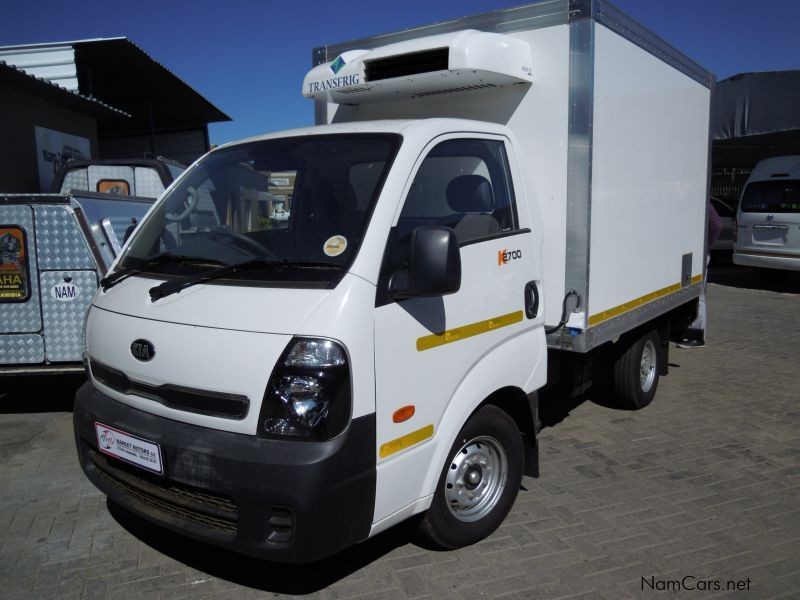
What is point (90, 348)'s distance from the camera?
10.1 ft

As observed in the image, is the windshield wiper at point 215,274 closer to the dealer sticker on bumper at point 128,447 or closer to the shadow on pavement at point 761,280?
the dealer sticker on bumper at point 128,447

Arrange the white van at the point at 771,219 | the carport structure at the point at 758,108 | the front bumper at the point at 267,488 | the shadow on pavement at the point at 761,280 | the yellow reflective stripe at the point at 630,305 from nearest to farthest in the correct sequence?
1. the front bumper at the point at 267,488
2. the yellow reflective stripe at the point at 630,305
3. the white van at the point at 771,219
4. the shadow on pavement at the point at 761,280
5. the carport structure at the point at 758,108

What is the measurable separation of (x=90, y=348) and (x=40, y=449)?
224 centimetres

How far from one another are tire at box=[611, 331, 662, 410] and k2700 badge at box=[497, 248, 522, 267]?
2.46 meters

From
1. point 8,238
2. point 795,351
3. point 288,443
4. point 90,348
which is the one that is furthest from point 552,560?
point 795,351

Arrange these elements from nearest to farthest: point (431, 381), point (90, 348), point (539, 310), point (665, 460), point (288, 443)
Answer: point (288, 443) < point (431, 381) < point (90, 348) < point (539, 310) < point (665, 460)

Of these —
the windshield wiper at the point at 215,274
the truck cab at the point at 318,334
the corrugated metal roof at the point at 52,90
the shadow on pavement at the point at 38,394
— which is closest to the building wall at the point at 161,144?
the corrugated metal roof at the point at 52,90

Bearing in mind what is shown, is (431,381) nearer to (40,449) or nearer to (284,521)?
(284,521)

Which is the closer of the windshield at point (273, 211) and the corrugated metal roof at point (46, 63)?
the windshield at point (273, 211)

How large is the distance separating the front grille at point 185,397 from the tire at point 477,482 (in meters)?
1.08

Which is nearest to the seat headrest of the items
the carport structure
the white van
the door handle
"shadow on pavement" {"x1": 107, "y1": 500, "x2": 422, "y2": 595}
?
the door handle

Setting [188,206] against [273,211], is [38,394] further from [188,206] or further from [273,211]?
[273,211]

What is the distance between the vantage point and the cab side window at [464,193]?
294 cm

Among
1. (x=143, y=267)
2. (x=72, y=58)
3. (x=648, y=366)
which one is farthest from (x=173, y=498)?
(x=72, y=58)
